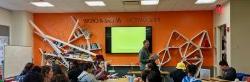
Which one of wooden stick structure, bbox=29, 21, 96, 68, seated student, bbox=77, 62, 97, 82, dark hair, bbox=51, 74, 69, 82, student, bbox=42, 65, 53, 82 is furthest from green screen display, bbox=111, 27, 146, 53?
dark hair, bbox=51, 74, 69, 82

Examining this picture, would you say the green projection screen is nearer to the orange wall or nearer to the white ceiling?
the orange wall

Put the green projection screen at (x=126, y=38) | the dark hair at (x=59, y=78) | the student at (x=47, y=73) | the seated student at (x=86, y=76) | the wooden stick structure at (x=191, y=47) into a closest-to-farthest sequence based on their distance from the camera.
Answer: the dark hair at (x=59, y=78)
the seated student at (x=86, y=76)
the student at (x=47, y=73)
the wooden stick structure at (x=191, y=47)
the green projection screen at (x=126, y=38)

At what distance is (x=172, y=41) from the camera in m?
11.9

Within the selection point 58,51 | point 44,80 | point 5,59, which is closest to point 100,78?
point 44,80

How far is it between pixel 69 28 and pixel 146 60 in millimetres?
4096

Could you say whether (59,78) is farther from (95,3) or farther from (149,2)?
(149,2)

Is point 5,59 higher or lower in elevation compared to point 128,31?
lower

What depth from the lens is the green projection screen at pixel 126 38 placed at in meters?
11.9

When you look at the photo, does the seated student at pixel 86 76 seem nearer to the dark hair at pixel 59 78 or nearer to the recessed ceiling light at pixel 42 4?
the dark hair at pixel 59 78

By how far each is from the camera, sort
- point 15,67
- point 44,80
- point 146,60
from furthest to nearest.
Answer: point 15,67
point 146,60
point 44,80

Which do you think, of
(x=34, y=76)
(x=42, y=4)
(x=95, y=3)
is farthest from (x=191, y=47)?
(x=34, y=76)

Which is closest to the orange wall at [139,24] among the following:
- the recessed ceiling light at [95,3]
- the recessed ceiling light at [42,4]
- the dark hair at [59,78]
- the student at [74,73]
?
the recessed ceiling light at [42,4]

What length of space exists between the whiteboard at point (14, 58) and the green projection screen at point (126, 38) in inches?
107

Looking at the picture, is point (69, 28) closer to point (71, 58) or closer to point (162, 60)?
point (71, 58)
